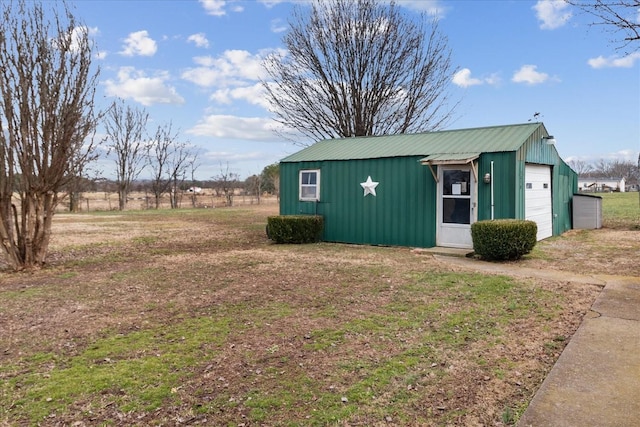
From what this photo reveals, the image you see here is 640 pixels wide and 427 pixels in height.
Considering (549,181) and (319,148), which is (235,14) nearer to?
(319,148)

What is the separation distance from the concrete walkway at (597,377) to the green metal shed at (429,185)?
15.5ft

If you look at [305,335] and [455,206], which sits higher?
[455,206]

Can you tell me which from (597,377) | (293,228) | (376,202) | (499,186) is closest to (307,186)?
(293,228)

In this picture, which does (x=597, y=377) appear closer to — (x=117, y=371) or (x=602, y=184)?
(x=117, y=371)

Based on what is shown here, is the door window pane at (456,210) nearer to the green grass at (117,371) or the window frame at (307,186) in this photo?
the window frame at (307,186)

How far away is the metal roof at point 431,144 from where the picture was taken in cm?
956

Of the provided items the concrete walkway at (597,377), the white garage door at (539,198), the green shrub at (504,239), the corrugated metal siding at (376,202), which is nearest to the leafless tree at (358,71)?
the corrugated metal siding at (376,202)

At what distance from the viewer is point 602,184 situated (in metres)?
78.2

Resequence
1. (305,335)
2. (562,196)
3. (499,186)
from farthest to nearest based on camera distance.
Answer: (562,196)
(499,186)
(305,335)

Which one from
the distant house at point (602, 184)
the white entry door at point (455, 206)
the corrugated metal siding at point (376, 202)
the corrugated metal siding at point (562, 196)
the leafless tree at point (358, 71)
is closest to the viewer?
the white entry door at point (455, 206)

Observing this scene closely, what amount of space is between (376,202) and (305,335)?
712cm

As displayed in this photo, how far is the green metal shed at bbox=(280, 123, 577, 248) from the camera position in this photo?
9211 mm

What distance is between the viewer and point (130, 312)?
4.94 metres

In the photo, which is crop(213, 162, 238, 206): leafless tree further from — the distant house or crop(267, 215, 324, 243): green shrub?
the distant house
